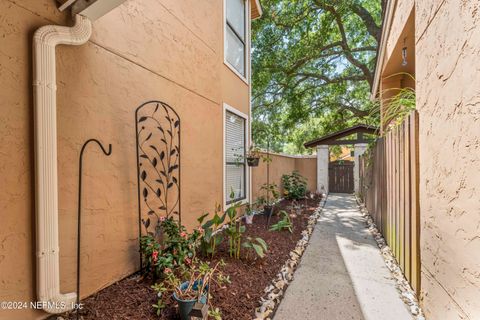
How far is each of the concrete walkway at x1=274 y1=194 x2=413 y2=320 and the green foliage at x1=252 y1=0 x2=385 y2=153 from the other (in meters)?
6.01

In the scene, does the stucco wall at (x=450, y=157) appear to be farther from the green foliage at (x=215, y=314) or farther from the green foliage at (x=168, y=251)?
the green foliage at (x=168, y=251)

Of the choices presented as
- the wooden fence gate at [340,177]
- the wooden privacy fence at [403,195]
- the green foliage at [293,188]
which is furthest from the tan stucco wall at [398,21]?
the wooden fence gate at [340,177]

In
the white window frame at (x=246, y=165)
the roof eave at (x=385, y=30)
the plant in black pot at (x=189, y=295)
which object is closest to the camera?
the plant in black pot at (x=189, y=295)

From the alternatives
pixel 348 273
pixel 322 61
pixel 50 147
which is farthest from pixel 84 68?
pixel 322 61

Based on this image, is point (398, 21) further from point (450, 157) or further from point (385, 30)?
point (450, 157)

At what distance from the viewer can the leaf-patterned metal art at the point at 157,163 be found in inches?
111

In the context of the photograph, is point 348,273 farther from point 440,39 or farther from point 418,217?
point 440,39

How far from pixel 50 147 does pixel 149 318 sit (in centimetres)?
147

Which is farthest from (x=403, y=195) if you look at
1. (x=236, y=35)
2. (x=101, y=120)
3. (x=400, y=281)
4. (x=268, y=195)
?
(x=236, y=35)

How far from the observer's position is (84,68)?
7.23 feet

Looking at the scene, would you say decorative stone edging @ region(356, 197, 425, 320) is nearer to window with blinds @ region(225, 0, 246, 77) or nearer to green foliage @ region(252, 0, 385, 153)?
window with blinds @ region(225, 0, 246, 77)

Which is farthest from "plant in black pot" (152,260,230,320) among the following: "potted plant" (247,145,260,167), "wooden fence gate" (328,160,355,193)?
"wooden fence gate" (328,160,355,193)

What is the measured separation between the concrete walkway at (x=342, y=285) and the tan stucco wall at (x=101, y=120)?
1701mm

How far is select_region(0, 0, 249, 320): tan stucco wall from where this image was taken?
174 cm
